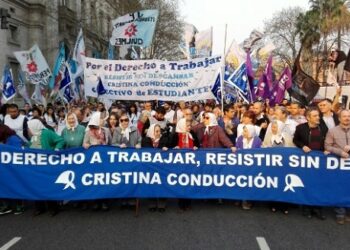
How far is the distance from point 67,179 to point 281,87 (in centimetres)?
687

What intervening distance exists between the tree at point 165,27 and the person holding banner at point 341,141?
1431 inches

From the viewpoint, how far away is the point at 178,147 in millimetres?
7145

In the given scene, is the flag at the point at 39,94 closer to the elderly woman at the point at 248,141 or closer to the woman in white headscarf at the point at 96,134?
the woman in white headscarf at the point at 96,134

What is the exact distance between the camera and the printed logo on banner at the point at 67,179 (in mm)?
6820

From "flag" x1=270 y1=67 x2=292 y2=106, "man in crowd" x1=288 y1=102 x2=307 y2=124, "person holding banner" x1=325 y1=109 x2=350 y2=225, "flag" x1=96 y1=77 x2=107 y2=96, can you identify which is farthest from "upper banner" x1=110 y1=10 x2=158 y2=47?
"person holding banner" x1=325 y1=109 x2=350 y2=225

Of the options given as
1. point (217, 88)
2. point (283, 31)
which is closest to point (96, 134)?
point (217, 88)

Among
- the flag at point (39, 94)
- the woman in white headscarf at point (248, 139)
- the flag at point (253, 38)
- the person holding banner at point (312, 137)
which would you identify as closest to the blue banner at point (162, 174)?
the person holding banner at point (312, 137)

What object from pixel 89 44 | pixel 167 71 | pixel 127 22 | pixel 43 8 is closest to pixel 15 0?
pixel 43 8

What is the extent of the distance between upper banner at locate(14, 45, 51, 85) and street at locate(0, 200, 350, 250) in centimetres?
787

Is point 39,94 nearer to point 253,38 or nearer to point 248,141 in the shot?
point 253,38

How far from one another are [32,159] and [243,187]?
3307 millimetres

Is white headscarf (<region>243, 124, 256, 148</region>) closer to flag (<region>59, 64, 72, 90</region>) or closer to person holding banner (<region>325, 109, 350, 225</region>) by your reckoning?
person holding banner (<region>325, 109, 350, 225</region>)

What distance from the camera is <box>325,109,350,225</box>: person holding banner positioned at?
21.5 ft

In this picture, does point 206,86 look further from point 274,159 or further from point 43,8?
point 43,8
